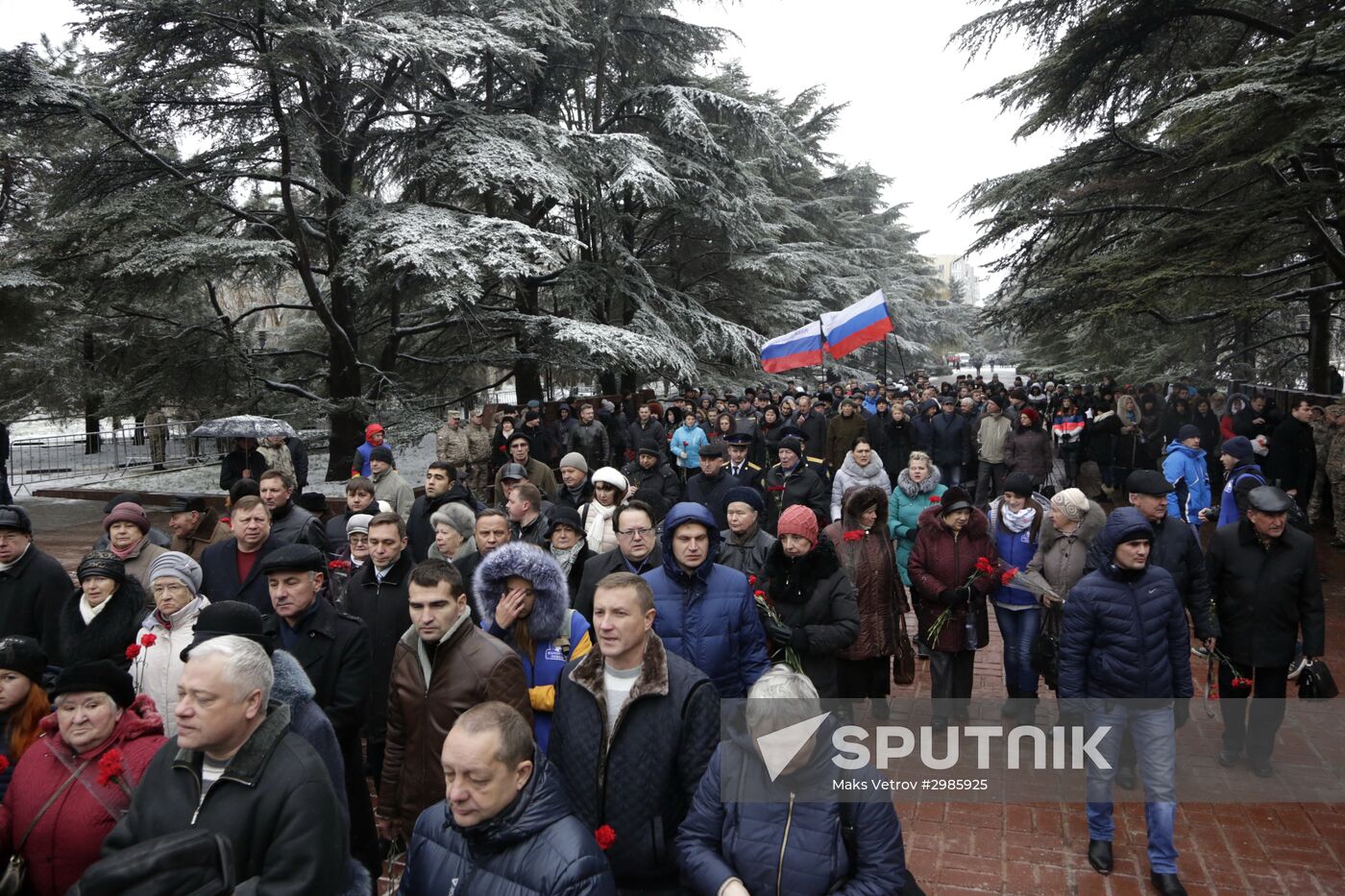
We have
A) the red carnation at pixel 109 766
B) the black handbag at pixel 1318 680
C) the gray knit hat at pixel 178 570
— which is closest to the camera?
the red carnation at pixel 109 766

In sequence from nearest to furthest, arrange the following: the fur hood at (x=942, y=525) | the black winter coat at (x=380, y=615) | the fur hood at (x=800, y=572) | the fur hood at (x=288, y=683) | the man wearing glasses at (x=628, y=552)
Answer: the fur hood at (x=288, y=683) < the black winter coat at (x=380, y=615) < the fur hood at (x=800, y=572) < the man wearing glasses at (x=628, y=552) < the fur hood at (x=942, y=525)

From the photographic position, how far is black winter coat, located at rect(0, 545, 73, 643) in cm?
469

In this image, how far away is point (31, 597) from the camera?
476cm

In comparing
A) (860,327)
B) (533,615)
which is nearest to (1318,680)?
(533,615)

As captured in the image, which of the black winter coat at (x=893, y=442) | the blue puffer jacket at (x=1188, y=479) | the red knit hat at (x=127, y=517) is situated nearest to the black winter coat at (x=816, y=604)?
the red knit hat at (x=127, y=517)

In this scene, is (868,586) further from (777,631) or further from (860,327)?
(860,327)

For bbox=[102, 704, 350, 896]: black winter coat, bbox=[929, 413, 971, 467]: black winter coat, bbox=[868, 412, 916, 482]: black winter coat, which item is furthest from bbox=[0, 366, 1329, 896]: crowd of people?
bbox=[929, 413, 971, 467]: black winter coat

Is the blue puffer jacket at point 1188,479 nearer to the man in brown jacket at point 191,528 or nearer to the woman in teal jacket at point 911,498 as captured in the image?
the woman in teal jacket at point 911,498

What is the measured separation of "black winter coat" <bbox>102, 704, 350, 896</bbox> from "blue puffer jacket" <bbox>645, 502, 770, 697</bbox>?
74.0 inches

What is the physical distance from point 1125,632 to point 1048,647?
3.32 ft

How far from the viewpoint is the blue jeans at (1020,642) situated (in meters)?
5.80

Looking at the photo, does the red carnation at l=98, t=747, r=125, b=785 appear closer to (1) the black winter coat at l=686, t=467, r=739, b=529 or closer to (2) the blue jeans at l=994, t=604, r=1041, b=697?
(2) the blue jeans at l=994, t=604, r=1041, b=697

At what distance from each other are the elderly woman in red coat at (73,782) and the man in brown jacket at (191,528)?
332 cm

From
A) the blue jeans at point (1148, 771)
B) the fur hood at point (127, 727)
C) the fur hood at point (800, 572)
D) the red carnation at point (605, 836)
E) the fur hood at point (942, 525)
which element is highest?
the fur hood at point (942, 525)
